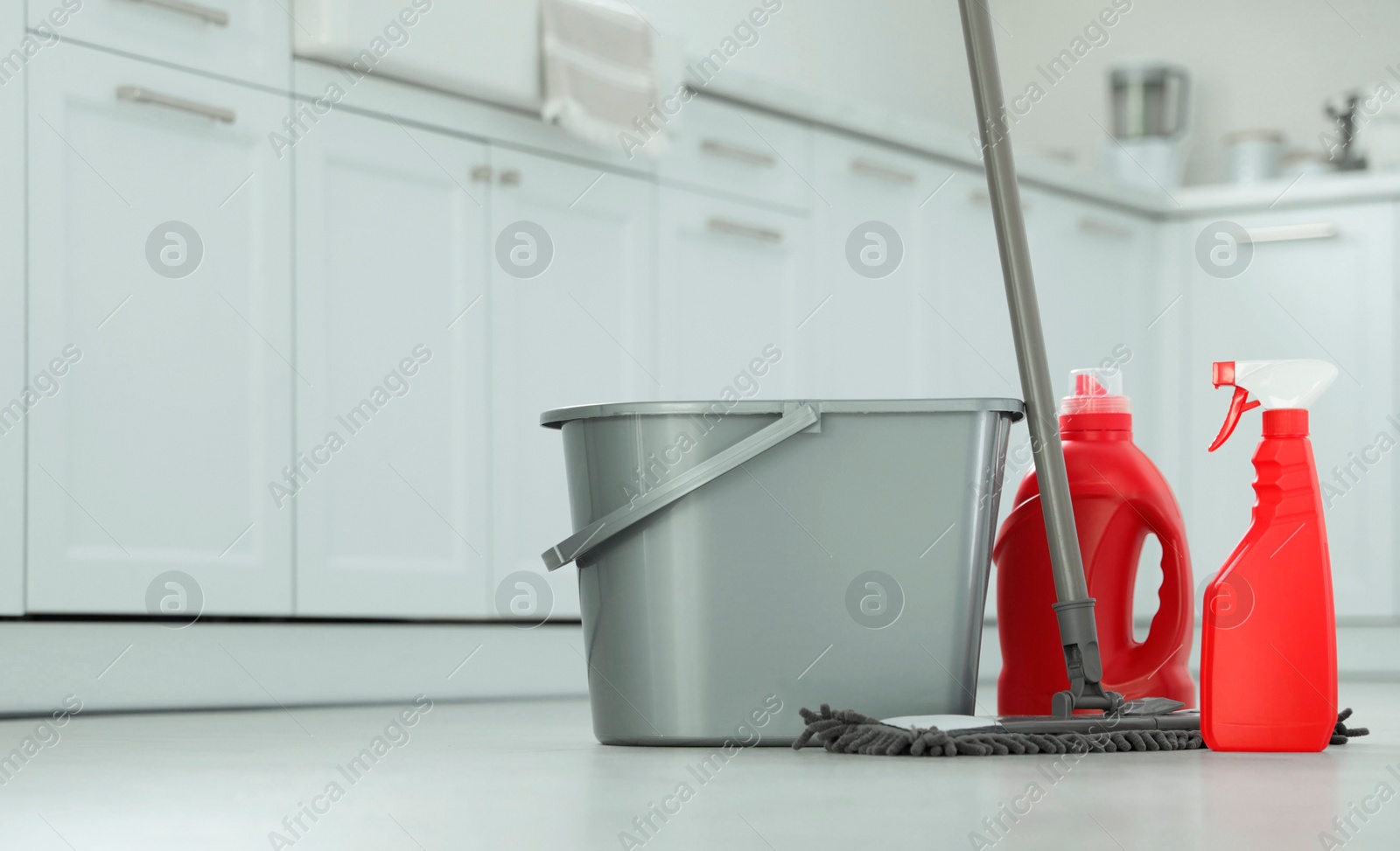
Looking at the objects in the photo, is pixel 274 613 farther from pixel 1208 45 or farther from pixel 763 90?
pixel 1208 45

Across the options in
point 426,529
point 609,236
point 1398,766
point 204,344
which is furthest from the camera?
point 609,236

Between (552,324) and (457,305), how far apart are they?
0.53 feet

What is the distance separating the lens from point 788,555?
1.08m

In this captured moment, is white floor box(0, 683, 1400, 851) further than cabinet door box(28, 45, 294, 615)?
No

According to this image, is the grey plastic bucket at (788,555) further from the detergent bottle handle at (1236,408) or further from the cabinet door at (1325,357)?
the cabinet door at (1325,357)

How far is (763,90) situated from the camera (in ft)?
7.97

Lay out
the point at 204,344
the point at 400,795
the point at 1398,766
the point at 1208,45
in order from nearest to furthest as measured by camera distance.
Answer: the point at 400,795 < the point at 1398,766 < the point at 204,344 < the point at 1208,45

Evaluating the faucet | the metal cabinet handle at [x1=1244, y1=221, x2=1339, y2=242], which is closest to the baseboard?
the metal cabinet handle at [x1=1244, y1=221, x2=1339, y2=242]

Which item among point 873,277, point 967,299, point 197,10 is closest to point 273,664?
point 197,10

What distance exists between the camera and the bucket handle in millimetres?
1062

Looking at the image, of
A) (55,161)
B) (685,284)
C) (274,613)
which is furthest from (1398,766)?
(685,284)

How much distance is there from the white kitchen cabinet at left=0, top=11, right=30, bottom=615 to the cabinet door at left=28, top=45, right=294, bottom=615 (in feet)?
0.05

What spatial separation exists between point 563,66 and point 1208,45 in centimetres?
209

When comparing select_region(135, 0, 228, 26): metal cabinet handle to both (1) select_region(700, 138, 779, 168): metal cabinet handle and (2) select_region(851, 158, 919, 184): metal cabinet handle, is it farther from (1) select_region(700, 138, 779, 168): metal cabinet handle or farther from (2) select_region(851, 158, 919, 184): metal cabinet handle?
(2) select_region(851, 158, 919, 184): metal cabinet handle
